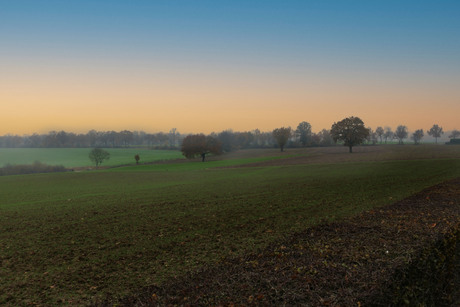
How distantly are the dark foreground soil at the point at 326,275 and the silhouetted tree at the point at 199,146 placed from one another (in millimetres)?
76972

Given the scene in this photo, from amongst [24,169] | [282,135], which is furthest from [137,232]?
[282,135]

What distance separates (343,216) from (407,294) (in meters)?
10.0

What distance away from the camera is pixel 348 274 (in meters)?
8.72

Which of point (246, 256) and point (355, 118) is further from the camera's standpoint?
point (355, 118)

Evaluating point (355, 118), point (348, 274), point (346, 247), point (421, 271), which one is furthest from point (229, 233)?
point (355, 118)

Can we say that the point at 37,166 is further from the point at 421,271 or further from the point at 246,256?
the point at 421,271

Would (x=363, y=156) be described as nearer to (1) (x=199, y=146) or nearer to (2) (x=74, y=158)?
(1) (x=199, y=146)

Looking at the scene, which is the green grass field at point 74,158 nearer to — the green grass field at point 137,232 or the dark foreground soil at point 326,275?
the green grass field at point 137,232

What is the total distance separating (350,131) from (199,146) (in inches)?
1896

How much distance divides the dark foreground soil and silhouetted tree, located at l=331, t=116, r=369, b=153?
8070 cm

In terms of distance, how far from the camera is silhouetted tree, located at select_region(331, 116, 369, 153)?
88.0 meters

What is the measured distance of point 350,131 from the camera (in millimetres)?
88438

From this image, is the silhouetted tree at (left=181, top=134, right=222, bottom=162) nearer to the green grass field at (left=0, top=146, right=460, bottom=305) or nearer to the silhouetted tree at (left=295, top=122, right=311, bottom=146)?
the green grass field at (left=0, top=146, right=460, bottom=305)

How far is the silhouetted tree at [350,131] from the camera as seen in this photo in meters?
88.0
